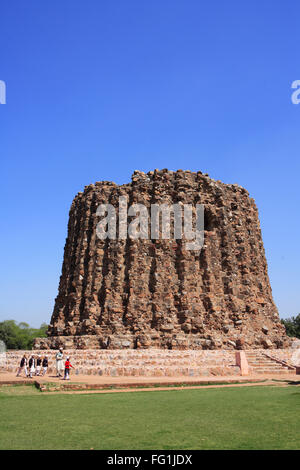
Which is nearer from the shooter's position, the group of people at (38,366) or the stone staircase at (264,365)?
the group of people at (38,366)

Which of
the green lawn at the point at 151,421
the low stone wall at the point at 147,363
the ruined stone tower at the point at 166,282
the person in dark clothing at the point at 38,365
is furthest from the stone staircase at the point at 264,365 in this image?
the person in dark clothing at the point at 38,365

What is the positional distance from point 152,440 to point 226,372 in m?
8.94

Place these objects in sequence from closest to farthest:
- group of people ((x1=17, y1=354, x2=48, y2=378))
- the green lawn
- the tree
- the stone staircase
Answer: the green lawn
group of people ((x1=17, y1=354, x2=48, y2=378))
the stone staircase
the tree

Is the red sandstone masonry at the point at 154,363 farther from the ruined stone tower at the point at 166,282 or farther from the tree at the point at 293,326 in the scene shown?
the tree at the point at 293,326

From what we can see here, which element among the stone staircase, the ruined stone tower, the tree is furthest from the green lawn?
the tree

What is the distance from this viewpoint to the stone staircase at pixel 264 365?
13.7 metres

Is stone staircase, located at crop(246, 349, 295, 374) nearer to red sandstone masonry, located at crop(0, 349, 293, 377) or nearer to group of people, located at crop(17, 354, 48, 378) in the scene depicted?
red sandstone masonry, located at crop(0, 349, 293, 377)

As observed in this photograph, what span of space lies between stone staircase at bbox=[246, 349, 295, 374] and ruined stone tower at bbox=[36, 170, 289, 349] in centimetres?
108

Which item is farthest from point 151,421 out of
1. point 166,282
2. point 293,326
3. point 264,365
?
point 293,326

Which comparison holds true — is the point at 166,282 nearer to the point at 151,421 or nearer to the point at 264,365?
the point at 264,365

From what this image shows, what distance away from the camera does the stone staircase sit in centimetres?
1374

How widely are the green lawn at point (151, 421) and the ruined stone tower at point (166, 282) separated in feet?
28.2

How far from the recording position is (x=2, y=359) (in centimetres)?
1451
